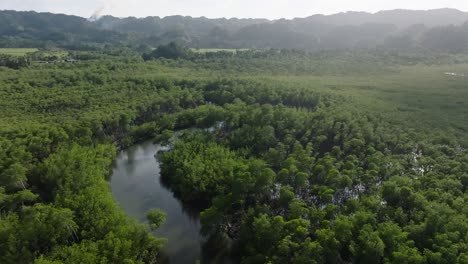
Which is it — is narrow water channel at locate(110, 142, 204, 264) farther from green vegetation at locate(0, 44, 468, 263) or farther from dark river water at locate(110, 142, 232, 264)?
green vegetation at locate(0, 44, 468, 263)

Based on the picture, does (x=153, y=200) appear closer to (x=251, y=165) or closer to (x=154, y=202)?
(x=154, y=202)

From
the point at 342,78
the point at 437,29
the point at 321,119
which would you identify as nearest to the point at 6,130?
the point at 321,119

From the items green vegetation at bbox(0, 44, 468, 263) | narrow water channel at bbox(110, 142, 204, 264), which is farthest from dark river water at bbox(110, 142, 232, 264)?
green vegetation at bbox(0, 44, 468, 263)

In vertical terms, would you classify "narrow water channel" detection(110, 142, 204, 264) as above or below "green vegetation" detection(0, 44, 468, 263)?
below

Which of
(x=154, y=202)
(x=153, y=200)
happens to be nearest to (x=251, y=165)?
(x=154, y=202)

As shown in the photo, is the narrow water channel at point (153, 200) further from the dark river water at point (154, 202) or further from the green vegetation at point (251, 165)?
the green vegetation at point (251, 165)

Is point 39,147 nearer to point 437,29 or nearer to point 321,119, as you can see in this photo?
point 321,119

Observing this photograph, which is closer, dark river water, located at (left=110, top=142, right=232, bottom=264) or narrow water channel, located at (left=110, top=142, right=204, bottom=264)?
dark river water, located at (left=110, top=142, right=232, bottom=264)
